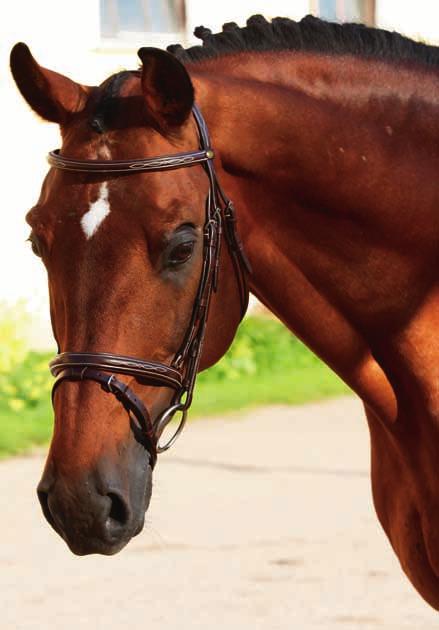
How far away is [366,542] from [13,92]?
5.70 metres

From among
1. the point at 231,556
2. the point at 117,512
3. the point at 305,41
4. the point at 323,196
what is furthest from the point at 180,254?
the point at 231,556

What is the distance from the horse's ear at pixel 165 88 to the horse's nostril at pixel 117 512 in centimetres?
84

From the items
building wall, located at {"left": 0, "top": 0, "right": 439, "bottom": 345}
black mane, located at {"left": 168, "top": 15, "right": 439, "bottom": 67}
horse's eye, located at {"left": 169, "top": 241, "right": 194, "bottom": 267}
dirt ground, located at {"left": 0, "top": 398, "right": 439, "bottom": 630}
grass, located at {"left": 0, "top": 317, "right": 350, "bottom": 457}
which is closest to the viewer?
horse's eye, located at {"left": 169, "top": 241, "right": 194, "bottom": 267}

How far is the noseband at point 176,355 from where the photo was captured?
281 cm

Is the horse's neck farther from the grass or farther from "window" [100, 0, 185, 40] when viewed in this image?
"window" [100, 0, 185, 40]

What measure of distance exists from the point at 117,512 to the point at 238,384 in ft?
24.6

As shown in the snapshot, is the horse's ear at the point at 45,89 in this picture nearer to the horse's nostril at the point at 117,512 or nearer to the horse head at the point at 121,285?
the horse head at the point at 121,285

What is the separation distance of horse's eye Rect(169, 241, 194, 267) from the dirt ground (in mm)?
1687

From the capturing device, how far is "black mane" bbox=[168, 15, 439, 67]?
329 centimetres

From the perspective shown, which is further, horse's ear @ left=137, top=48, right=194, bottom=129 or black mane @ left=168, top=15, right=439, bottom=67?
black mane @ left=168, top=15, right=439, bottom=67

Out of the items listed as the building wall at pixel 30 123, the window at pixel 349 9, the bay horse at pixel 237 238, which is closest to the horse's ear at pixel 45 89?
the bay horse at pixel 237 238

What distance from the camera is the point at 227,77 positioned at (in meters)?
3.16

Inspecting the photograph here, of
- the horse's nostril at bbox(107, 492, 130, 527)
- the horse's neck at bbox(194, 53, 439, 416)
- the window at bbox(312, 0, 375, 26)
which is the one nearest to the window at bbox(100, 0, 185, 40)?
the window at bbox(312, 0, 375, 26)

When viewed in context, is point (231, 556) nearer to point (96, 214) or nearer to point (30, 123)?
point (96, 214)
